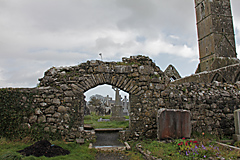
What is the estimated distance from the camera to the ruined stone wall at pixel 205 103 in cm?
761

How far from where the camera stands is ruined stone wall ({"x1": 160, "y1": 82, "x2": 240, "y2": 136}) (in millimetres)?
7609

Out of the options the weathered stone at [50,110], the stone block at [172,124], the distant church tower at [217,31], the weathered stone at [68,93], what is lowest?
the stone block at [172,124]

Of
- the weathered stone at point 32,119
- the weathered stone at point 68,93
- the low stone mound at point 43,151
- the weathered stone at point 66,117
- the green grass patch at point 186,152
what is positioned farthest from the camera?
the weathered stone at point 68,93

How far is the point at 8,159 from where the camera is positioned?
372 cm

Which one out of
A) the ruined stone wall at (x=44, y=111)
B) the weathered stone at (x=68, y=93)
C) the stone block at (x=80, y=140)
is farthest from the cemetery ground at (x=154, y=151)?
the weathered stone at (x=68, y=93)

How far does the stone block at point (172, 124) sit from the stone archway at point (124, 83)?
0.88 metres

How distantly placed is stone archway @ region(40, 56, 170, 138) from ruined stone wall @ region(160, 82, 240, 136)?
69cm

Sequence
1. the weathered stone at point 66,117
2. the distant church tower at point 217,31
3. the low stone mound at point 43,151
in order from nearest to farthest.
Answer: the low stone mound at point 43,151 → the weathered stone at point 66,117 → the distant church tower at point 217,31

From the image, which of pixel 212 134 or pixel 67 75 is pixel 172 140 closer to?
pixel 212 134

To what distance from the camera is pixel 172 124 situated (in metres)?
6.43

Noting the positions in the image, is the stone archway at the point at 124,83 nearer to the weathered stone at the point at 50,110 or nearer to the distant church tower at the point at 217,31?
the weathered stone at the point at 50,110

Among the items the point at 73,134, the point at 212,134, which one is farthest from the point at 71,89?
the point at 212,134

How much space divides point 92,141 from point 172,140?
297cm

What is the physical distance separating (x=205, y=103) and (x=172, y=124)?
256 cm
